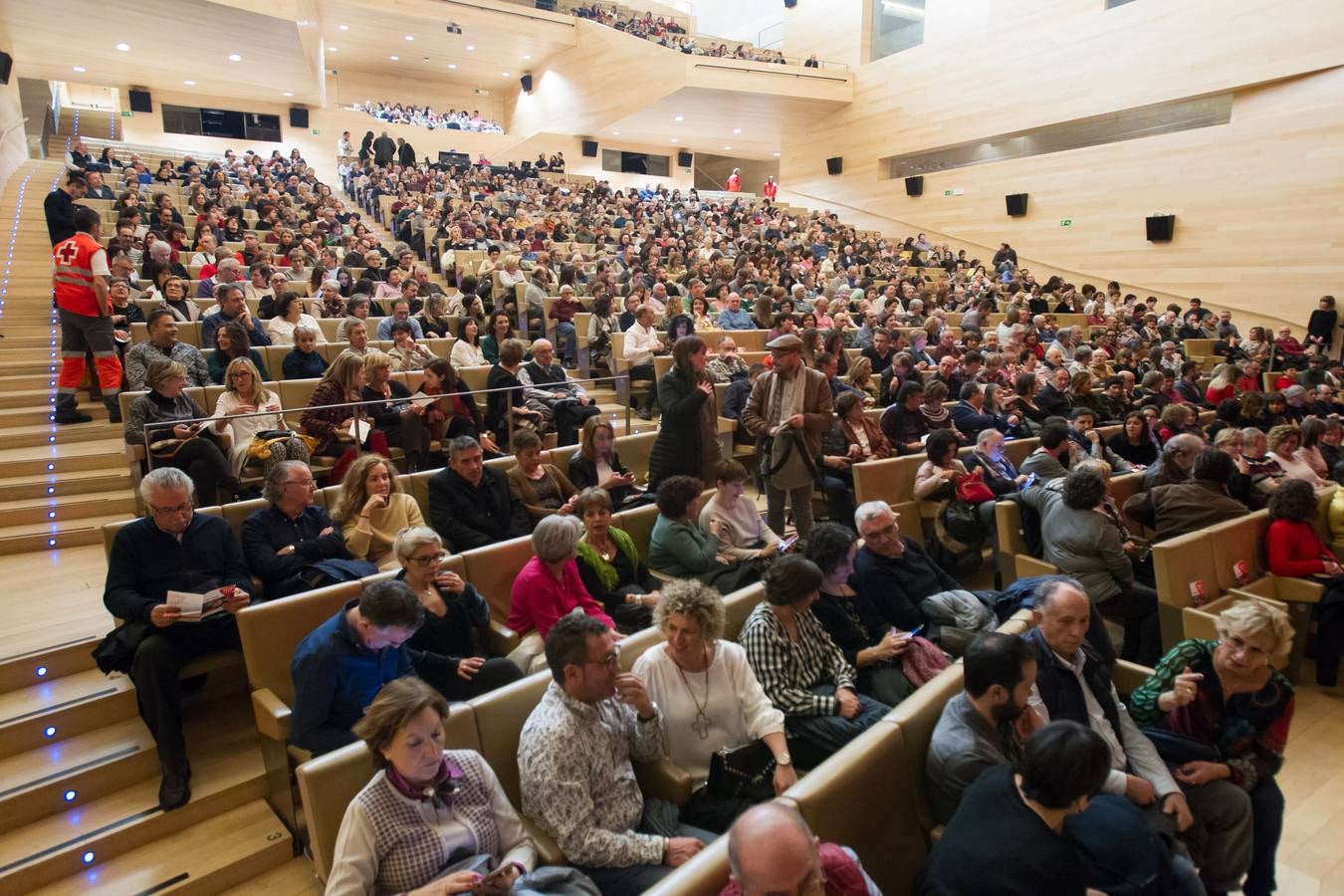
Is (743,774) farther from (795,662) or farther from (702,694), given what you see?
(795,662)

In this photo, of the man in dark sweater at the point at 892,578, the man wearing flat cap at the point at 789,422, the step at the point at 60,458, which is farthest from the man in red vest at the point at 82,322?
the man in dark sweater at the point at 892,578

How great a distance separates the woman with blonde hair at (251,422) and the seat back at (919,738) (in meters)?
2.83

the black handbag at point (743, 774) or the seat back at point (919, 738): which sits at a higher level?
the seat back at point (919, 738)

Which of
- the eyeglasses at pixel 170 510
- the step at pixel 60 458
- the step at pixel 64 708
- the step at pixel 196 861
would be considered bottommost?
the step at pixel 196 861

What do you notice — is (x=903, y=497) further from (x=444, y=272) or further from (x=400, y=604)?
(x=444, y=272)

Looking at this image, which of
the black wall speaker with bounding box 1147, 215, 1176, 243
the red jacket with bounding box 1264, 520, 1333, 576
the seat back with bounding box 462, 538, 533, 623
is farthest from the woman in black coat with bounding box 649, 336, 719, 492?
the black wall speaker with bounding box 1147, 215, 1176, 243

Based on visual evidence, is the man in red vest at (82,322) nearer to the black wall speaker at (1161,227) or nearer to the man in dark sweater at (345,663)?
the man in dark sweater at (345,663)

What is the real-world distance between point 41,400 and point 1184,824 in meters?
5.77

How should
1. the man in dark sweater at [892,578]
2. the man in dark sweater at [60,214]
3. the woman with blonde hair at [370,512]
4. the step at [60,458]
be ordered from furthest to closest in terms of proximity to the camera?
the man in dark sweater at [60,214], the step at [60,458], the woman with blonde hair at [370,512], the man in dark sweater at [892,578]

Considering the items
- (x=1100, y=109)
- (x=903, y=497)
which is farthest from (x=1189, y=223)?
(x=903, y=497)

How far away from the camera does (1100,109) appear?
38.3ft

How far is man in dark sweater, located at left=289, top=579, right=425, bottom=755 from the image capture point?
195 cm

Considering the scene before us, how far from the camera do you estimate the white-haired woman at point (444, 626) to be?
7.51ft

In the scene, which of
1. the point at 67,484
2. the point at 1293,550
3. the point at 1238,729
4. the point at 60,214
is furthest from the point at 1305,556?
the point at 60,214
